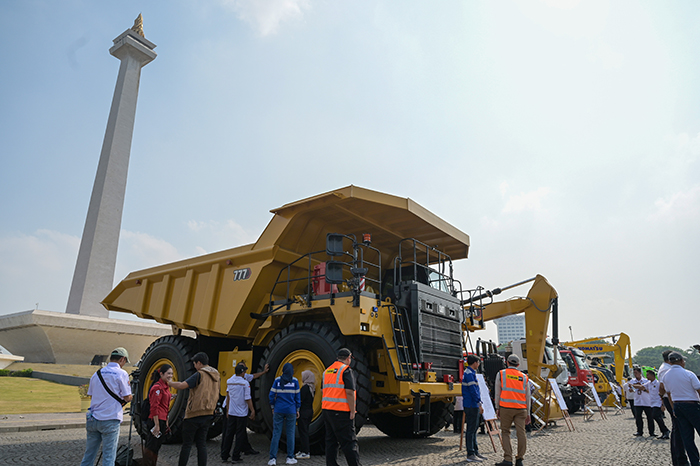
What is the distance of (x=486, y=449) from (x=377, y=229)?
4.49 metres

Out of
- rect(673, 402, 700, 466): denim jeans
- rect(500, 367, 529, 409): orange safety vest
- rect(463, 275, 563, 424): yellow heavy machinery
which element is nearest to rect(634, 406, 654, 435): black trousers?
rect(463, 275, 563, 424): yellow heavy machinery

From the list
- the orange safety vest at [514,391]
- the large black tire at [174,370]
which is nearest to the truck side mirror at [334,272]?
the orange safety vest at [514,391]

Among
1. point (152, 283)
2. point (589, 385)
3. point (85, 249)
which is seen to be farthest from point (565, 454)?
point (85, 249)

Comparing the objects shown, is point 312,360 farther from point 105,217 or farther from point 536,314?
point 105,217

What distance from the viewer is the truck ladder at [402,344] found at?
6.68 meters

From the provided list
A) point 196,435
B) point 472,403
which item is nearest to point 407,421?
point 472,403

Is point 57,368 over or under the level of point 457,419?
over

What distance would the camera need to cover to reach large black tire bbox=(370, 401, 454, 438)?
852 cm

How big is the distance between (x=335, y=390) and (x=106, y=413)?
2.40m

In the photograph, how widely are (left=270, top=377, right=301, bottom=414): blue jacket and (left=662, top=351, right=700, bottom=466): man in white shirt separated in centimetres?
513

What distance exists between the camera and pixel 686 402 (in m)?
6.16

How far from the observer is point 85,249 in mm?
31469

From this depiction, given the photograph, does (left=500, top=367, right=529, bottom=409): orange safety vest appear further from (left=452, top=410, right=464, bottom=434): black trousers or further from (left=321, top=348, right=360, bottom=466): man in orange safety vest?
(left=452, top=410, right=464, bottom=434): black trousers

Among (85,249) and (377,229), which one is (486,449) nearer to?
(377,229)
